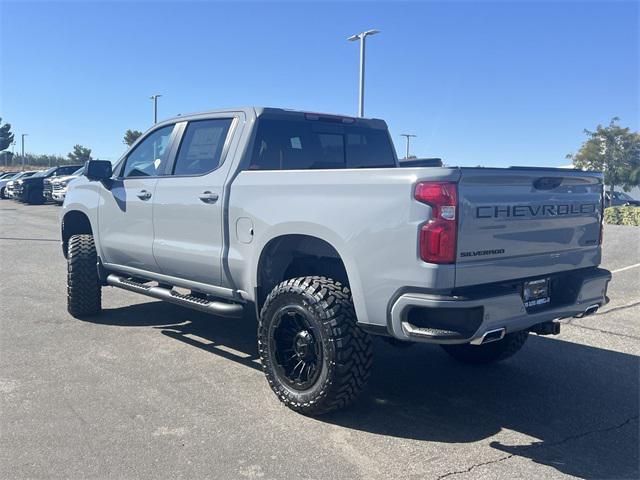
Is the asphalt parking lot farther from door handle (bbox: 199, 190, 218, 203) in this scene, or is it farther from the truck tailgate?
door handle (bbox: 199, 190, 218, 203)

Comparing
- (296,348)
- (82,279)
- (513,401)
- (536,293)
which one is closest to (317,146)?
(296,348)

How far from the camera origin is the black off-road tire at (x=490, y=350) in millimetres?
4965

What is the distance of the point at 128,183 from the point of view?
5.82m

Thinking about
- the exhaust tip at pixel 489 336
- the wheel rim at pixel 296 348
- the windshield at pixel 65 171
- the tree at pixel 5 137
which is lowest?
the wheel rim at pixel 296 348

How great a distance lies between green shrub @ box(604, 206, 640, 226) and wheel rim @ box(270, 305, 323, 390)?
16236 millimetres

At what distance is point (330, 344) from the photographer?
376 cm

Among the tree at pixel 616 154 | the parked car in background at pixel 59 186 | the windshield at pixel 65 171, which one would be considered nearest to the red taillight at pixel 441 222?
the parked car in background at pixel 59 186

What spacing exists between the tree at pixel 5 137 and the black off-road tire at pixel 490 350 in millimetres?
97454

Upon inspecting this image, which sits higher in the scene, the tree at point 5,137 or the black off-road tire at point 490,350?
the tree at point 5,137

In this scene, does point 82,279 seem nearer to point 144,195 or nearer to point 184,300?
point 144,195

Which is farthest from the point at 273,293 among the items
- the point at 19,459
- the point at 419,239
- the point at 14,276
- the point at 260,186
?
the point at 14,276

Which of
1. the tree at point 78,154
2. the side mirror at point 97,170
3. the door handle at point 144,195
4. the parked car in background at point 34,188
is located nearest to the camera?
the door handle at point 144,195

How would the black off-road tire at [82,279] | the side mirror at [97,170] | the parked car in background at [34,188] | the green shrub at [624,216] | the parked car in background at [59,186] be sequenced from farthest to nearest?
the parked car in background at [34,188], the parked car in background at [59,186], the green shrub at [624,216], the black off-road tire at [82,279], the side mirror at [97,170]

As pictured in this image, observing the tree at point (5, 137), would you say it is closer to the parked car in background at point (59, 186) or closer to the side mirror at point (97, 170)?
the parked car in background at point (59, 186)
